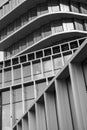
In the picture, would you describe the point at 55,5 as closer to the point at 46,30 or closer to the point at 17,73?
the point at 46,30

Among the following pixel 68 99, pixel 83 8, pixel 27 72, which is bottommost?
pixel 68 99

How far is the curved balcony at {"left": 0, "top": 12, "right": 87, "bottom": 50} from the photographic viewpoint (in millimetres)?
31733

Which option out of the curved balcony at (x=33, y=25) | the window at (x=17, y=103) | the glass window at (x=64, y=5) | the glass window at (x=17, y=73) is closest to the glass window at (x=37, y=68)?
the glass window at (x=17, y=73)

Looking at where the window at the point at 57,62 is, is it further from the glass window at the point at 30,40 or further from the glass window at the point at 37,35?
the glass window at the point at 30,40

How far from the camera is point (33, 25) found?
33.6 metres

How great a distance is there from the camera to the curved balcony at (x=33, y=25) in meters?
31.7

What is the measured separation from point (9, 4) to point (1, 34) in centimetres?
504

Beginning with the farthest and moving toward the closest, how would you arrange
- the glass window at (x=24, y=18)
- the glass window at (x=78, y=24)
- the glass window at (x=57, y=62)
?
the glass window at (x=24, y=18) → the glass window at (x=78, y=24) → the glass window at (x=57, y=62)

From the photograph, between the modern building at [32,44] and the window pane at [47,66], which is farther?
the window pane at [47,66]

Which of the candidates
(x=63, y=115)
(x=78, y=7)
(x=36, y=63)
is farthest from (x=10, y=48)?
(x=63, y=115)

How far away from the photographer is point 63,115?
8352 mm

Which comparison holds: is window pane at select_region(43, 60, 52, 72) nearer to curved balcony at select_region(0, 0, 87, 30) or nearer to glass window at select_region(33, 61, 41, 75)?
glass window at select_region(33, 61, 41, 75)

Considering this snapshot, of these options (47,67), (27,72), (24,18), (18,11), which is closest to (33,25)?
(24,18)

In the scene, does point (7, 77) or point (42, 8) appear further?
point (42, 8)
